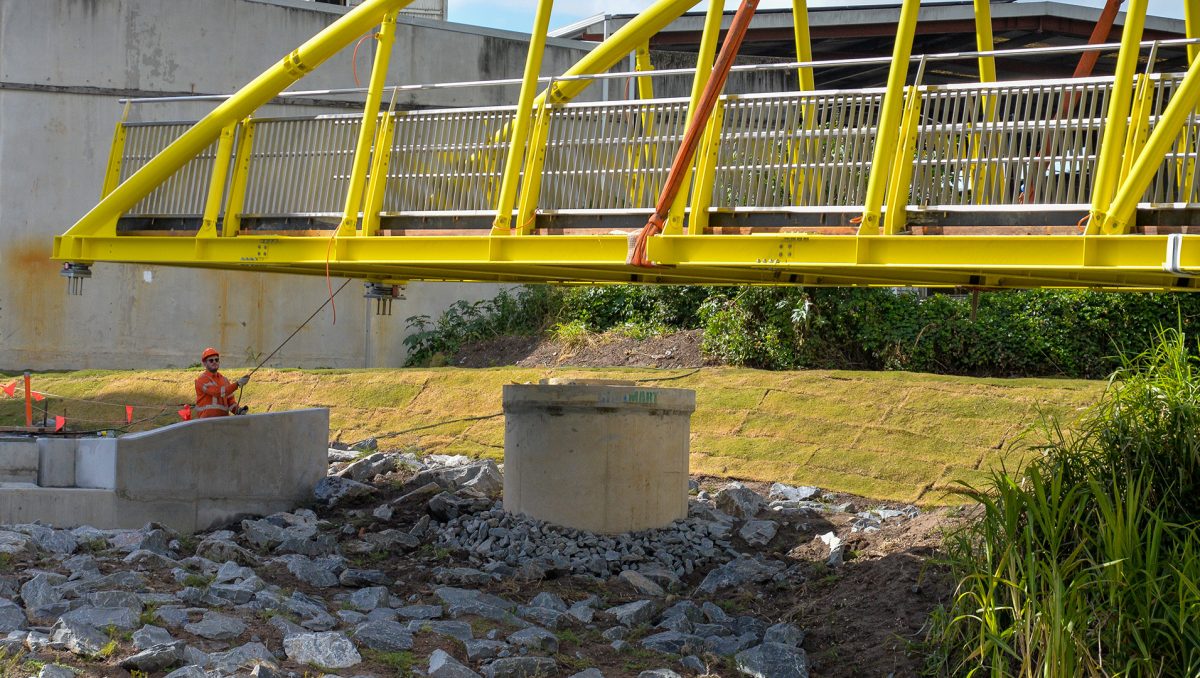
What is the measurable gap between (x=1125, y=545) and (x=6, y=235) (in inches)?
801

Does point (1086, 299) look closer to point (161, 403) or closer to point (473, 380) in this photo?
point (473, 380)

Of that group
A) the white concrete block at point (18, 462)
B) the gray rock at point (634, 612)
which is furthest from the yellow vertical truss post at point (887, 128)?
the white concrete block at point (18, 462)

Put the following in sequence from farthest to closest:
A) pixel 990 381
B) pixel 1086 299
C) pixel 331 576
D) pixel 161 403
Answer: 1. pixel 161 403
2. pixel 1086 299
3. pixel 990 381
4. pixel 331 576

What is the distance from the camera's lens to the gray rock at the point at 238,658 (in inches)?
324

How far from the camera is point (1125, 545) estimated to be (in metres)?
8.64

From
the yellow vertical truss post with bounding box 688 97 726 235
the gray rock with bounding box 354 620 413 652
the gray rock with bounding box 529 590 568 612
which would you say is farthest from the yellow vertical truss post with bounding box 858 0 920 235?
the gray rock with bounding box 354 620 413 652

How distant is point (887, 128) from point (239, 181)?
625 cm

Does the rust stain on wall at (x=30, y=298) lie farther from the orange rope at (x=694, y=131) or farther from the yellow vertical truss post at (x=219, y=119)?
the orange rope at (x=694, y=131)

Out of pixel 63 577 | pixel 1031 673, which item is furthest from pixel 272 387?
pixel 1031 673

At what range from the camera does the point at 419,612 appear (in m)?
10.6

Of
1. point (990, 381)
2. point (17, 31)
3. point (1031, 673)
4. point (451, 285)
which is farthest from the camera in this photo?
point (451, 285)

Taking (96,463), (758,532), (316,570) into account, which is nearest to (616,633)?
(316,570)

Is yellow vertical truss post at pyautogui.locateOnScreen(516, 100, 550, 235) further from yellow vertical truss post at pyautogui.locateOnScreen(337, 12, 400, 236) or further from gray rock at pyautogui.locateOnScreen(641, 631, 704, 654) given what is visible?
gray rock at pyautogui.locateOnScreen(641, 631, 704, 654)

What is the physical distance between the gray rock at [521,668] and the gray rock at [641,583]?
112 inches
